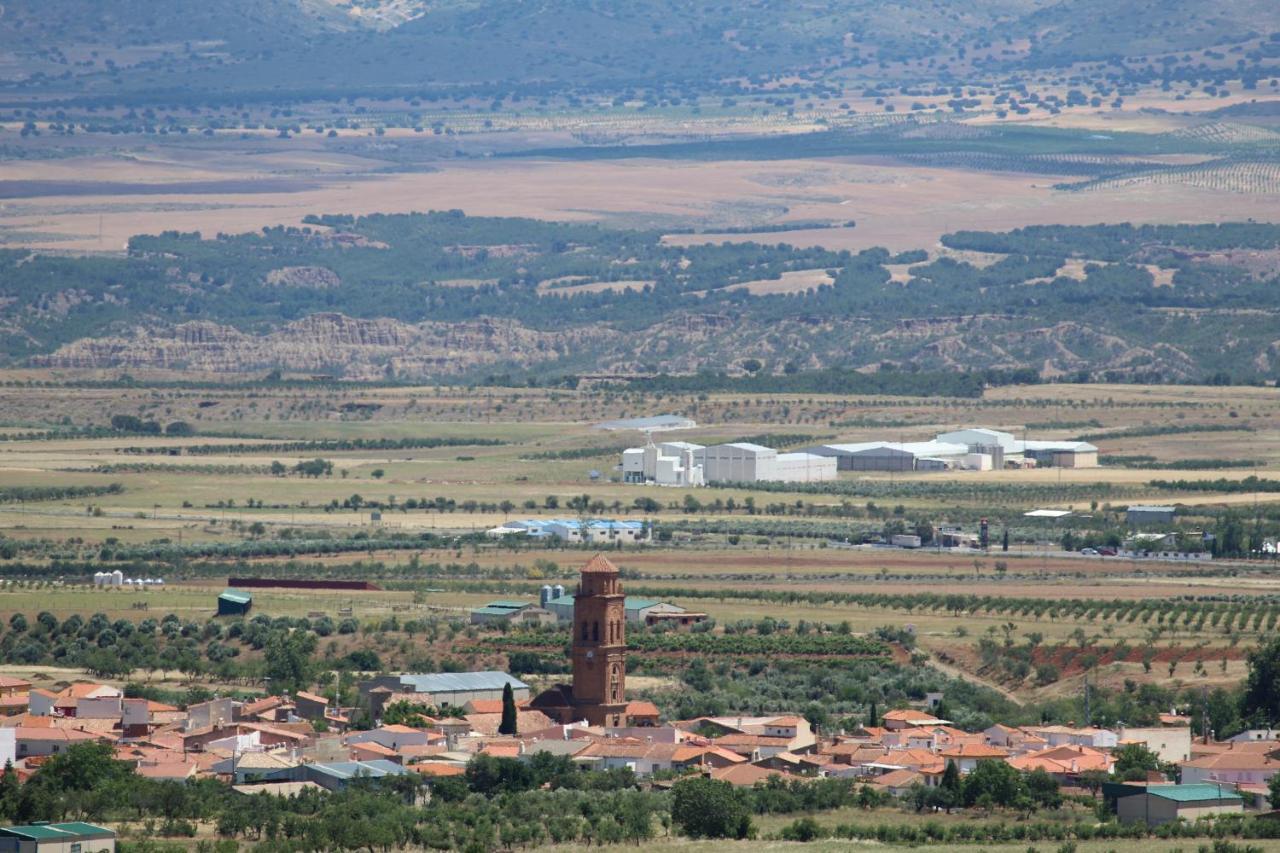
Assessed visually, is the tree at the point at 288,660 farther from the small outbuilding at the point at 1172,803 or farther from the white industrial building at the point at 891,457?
the white industrial building at the point at 891,457

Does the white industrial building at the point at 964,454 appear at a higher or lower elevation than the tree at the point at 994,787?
lower

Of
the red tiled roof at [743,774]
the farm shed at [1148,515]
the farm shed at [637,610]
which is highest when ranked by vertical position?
the red tiled roof at [743,774]

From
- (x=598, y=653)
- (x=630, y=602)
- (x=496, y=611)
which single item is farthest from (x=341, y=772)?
(x=630, y=602)

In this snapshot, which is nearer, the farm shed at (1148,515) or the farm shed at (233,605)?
the farm shed at (233,605)

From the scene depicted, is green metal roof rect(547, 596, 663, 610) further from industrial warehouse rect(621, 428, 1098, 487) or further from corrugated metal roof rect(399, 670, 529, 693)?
industrial warehouse rect(621, 428, 1098, 487)

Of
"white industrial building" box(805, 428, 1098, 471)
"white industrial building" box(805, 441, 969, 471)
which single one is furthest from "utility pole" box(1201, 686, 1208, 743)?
"white industrial building" box(805, 428, 1098, 471)

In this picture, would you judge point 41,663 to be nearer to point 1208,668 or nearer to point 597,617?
point 597,617

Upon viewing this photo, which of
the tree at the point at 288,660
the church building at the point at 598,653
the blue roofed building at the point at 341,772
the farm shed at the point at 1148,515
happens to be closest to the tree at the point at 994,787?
the church building at the point at 598,653

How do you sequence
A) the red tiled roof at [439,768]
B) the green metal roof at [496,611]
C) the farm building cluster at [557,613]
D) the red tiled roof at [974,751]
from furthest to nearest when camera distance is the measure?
the green metal roof at [496,611]
the farm building cluster at [557,613]
the red tiled roof at [974,751]
the red tiled roof at [439,768]
